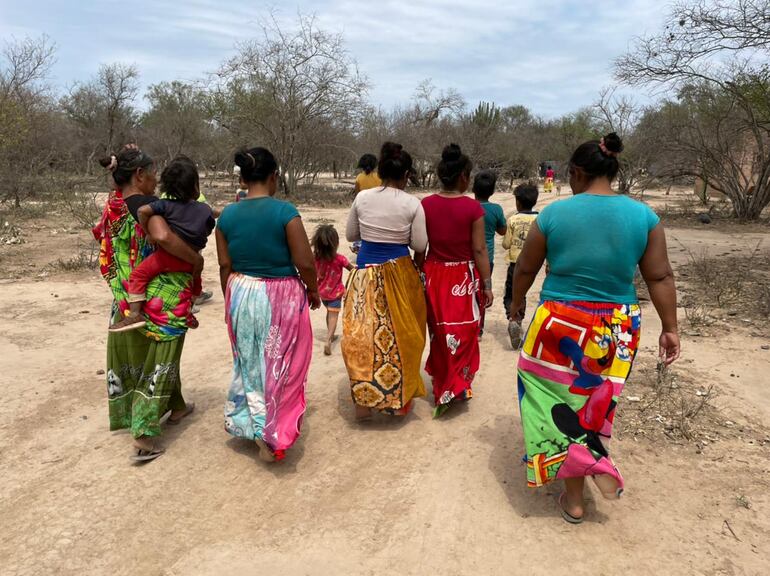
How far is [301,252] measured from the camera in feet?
9.38

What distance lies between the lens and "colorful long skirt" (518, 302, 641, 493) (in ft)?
7.79

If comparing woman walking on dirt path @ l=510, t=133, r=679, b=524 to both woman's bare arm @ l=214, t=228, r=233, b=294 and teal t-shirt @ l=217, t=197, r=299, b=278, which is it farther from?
woman's bare arm @ l=214, t=228, r=233, b=294

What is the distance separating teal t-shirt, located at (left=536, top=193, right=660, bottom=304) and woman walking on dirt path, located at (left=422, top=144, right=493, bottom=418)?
1074 mm

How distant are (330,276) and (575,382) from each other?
9.66 feet

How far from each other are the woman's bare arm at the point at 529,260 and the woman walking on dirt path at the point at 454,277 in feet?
2.80

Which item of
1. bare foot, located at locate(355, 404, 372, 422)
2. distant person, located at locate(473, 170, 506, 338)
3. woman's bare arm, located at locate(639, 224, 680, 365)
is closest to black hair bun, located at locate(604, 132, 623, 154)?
woman's bare arm, located at locate(639, 224, 680, 365)

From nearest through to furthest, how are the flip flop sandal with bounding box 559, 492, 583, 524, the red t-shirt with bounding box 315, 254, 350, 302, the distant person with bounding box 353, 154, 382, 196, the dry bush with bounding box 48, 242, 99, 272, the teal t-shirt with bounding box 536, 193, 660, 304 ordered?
1. the teal t-shirt with bounding box 536, 193, 660, 304
2. the flip flop sandal with bounding box 559, 492, 583, 524
3. the red t-shirt with bounding box 315, 254, 350, 302
4. the distant person with bounding box 353, 154, 382, 196
5. the dry bush with bounding box 48, 242, 99, 272

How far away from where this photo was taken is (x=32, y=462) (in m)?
3.13

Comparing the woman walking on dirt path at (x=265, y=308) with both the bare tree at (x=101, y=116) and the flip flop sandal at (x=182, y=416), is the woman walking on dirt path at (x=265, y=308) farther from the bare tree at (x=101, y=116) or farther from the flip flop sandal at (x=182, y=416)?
the bare tree at (x=101, y=116)

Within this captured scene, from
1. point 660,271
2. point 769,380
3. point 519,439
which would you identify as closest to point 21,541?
point 519,439

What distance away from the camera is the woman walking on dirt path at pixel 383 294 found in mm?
3342

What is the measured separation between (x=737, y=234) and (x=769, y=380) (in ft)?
34.3

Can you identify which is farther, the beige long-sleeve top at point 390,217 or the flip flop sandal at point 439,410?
the flip flop sandal at point 439,410

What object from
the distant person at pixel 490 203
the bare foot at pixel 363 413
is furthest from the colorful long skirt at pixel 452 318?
the distant person at pixel 490 203
